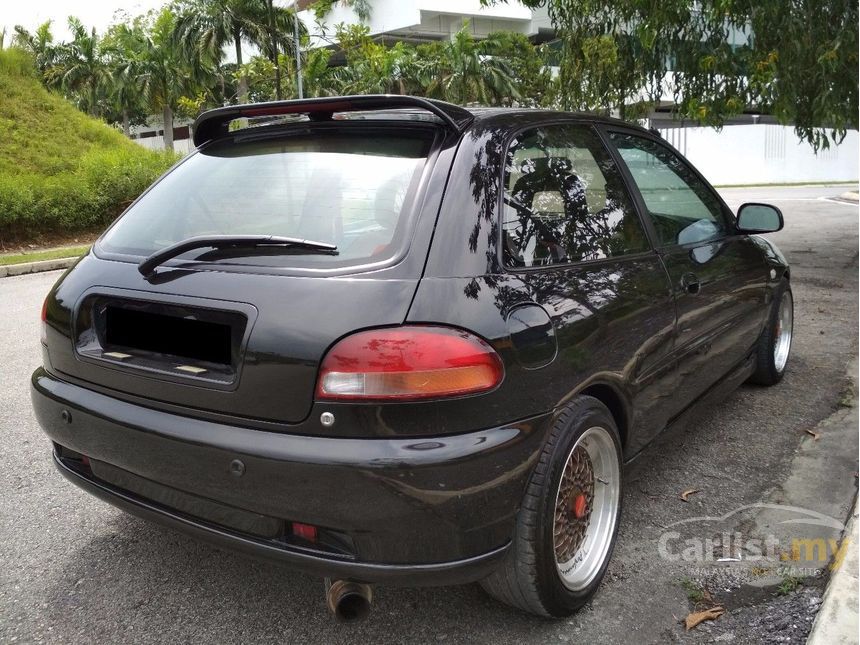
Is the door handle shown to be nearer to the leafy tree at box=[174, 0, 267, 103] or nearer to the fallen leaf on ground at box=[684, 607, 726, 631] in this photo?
the fallen leaf on ground at box=[684, 607, 726, 631]

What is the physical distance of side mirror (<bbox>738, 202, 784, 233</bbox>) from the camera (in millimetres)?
3977

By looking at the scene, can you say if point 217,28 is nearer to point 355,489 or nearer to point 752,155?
point 752,155

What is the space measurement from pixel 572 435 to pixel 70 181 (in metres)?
17.0

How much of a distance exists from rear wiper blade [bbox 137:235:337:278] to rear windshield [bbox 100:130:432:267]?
2cm

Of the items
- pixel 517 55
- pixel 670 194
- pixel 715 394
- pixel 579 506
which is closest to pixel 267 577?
pixel 579 506

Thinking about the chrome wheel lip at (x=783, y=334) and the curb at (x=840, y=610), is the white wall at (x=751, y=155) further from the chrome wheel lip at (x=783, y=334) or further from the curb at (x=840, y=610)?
the curb at (x=840, y=610)

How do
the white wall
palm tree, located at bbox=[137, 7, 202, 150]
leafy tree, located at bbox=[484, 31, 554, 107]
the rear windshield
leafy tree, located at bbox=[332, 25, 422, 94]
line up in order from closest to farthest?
1. the rear windshield
2. leafy tree, located at bbox=[332, 25, 422, 94]
3. leafy tree, located at bbox=[484, 31, 554, 107]
4. the white wall
5. palm tree, located at bbox=[137, 7, 202, 150]

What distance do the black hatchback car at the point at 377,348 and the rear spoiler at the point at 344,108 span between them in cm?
1

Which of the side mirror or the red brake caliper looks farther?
the side mirror

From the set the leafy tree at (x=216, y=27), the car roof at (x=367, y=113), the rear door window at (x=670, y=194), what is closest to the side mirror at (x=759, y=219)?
the rear door window at (x=670, y=194)

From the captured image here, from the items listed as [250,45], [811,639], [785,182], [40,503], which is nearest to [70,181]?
[40,503]

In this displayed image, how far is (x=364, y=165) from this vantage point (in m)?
2.47

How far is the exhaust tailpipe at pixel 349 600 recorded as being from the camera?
2.17 m

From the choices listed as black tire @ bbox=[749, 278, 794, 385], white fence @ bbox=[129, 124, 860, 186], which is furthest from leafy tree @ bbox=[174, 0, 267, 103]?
black tire @ bbox=[749, 278, 794, 385]
